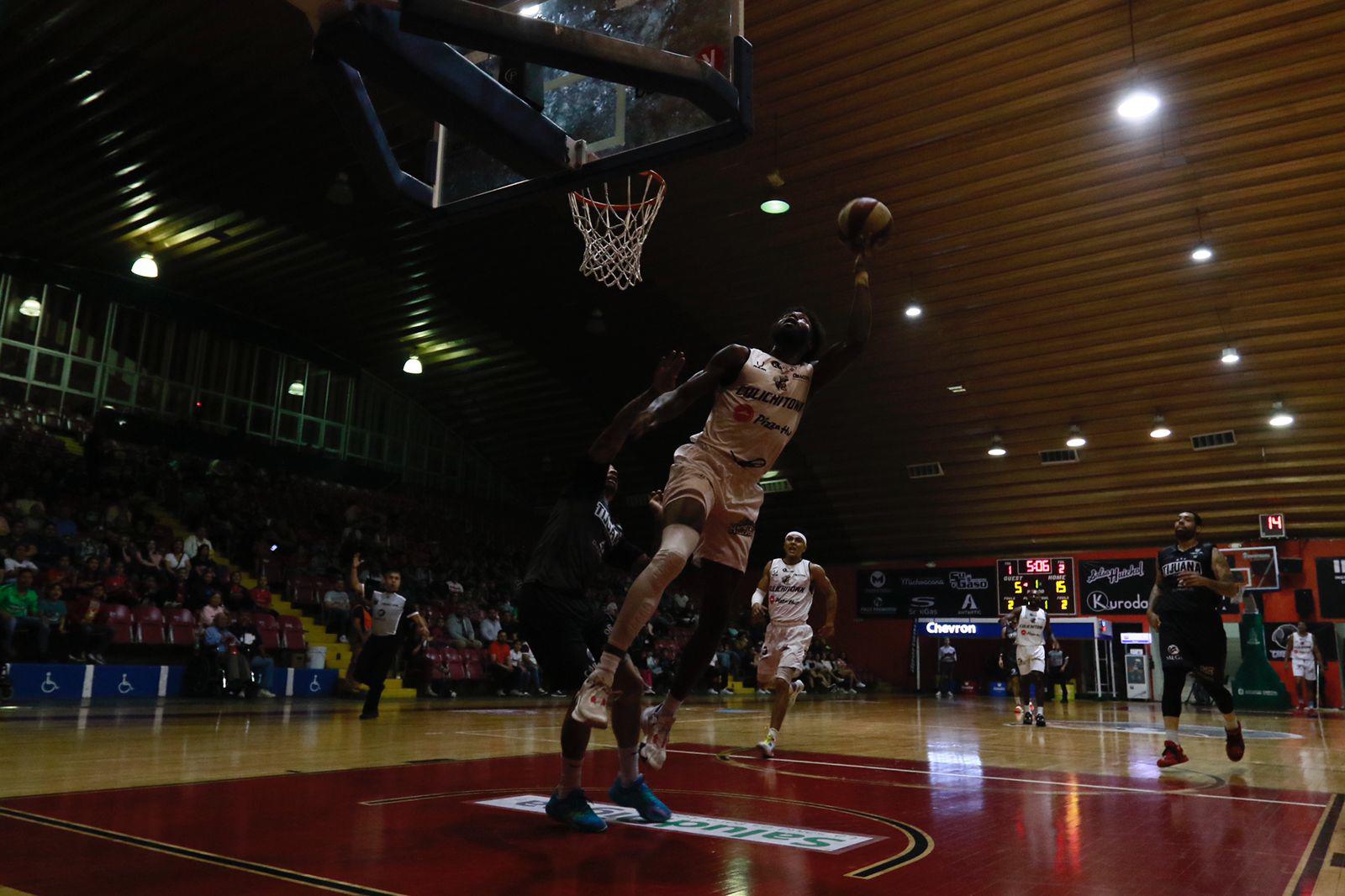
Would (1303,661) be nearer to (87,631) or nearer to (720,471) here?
(720,471)

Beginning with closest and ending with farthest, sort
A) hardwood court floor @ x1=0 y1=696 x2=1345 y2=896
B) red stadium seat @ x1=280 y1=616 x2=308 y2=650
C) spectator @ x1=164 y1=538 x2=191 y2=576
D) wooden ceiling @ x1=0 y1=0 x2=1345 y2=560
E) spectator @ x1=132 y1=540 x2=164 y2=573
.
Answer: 1. hardwood court floor @ x1=0 y1=696 x2=1345 y2=896
2. wooden ceiling @ x1=0 y1=0 x2=1345 y2=560
3. spectator @ x1=132 y1=540 x2=164 y2=573
4. spectator @ x1=164 y1=538 x2=191 y2=576
5. red stadium seat @ x1=280 y1=616 x2=308 y2=650

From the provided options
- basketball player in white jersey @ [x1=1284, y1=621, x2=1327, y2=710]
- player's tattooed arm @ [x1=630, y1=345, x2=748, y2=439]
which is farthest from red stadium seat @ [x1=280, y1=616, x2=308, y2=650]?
basketball player in white jersey @ [x1=1284, y1=621, x2=1327, y2=710]

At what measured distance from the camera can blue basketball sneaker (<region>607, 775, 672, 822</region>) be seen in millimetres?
4164

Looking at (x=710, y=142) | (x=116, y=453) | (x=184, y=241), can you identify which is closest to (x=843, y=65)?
(x=710, y=142)

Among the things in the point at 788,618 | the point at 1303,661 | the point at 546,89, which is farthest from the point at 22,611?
the point at 1303,661

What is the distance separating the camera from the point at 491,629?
63.7ft

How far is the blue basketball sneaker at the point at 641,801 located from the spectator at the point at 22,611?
34.7 feet

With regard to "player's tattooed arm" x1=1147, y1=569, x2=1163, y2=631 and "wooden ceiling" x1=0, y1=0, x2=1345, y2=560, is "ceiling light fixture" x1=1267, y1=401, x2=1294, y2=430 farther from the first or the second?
"player's tattooed arm" x1=1147, y1=569, x2=1163, y2=631

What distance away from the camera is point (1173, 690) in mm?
7605

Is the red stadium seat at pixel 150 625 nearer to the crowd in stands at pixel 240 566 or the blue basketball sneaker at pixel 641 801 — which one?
the crowd in stands at pixel 240 566

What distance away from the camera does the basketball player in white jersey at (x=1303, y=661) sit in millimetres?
20766

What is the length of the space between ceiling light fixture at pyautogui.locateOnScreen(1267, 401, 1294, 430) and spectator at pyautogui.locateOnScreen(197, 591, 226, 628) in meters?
20.2

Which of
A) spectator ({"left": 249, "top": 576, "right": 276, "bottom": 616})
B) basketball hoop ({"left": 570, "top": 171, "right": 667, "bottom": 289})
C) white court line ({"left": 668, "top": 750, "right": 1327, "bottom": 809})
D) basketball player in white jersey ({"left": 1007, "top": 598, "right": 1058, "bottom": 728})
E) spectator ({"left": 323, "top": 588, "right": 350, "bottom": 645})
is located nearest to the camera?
white court line ({"left": 668, "top": 750, "right": 1327, "bottom": 809})

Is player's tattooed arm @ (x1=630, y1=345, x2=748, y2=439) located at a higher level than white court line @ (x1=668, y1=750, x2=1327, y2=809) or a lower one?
higher
